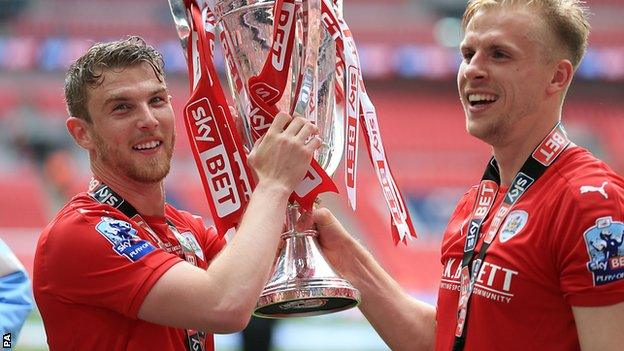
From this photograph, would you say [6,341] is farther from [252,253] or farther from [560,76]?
[560,76]

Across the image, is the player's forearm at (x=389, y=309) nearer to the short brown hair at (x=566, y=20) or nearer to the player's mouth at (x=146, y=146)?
the player's mouth at (x=146, y=146)

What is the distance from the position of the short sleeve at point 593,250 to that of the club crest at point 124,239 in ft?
3.50

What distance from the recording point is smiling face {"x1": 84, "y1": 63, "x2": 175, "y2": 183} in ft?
9.71

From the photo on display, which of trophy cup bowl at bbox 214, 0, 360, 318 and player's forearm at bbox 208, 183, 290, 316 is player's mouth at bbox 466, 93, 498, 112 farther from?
player's forearm at bbox 208, 183, 290, 316

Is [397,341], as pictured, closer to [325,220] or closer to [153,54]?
[325,220]

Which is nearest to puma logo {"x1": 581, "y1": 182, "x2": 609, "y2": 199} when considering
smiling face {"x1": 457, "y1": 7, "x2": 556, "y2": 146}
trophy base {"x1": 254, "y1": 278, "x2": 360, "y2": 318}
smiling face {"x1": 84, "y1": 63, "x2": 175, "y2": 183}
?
smiling face {"x1": 457, "y1": 7, "x2": 556, "y2": 146}

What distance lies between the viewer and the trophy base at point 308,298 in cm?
280

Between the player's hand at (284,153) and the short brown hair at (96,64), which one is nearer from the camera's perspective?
the player's hand at (284,153)

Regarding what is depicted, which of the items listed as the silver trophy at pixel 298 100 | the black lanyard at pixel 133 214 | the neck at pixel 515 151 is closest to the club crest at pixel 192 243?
the black lanyard at pixel 133 214

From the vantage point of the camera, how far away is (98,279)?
2801mm

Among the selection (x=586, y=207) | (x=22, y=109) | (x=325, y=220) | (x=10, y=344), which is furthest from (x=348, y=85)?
(x=22, y=109)

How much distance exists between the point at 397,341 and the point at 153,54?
1.11 m

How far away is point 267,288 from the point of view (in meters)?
2.85

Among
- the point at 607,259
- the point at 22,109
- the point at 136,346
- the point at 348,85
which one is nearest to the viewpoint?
the point at 607,259
